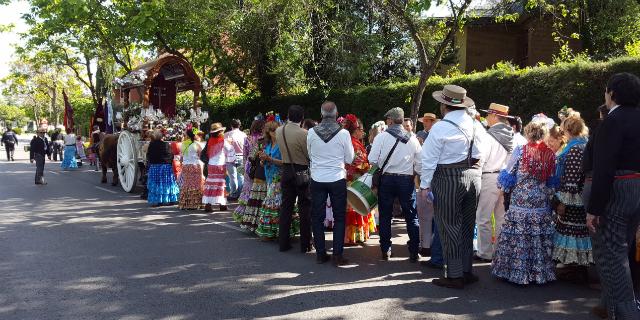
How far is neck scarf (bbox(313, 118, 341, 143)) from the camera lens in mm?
6598

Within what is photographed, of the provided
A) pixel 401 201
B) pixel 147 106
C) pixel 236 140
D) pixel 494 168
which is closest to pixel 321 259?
pixel 401 201

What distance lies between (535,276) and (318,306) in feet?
7.66

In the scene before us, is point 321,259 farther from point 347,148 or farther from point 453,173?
point 453,173

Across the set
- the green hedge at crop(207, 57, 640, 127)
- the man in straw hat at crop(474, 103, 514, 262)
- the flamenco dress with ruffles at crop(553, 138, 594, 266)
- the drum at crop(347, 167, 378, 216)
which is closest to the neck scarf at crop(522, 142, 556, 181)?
the flamenco dress with ruffles at crop(553, 138, 594, 266)

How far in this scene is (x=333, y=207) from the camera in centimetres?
666

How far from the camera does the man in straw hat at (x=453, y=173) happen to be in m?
5.50

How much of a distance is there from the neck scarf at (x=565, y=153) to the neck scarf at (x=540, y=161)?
0.18 feet

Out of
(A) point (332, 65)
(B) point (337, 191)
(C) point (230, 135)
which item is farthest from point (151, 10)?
(B) point (337, 191)

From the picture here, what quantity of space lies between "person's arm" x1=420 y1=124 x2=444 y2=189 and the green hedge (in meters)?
6.61

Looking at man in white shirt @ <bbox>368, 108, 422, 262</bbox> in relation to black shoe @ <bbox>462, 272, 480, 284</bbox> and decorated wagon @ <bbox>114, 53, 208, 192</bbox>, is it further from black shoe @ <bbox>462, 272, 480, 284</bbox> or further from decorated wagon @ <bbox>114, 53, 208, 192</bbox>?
decorated wagon @ <bbox>114, 53, 208, 192</bbox>

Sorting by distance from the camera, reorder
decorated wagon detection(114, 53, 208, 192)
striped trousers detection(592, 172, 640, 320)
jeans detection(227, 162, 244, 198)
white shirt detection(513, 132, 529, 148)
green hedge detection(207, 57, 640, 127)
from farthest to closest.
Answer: decorated wagon detection(114, 53, 208, 192) < jeans detection(227, 162, 244, 198) < green hedge detection(207, 57, 640, 127) < white shirt detection(513, 132, 529, 148) < striped trousers detection(592, 172, 640, 320)

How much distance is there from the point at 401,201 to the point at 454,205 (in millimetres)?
1304

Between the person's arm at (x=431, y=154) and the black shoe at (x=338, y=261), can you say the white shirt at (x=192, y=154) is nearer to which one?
the black shoe at (x=338, y=261)

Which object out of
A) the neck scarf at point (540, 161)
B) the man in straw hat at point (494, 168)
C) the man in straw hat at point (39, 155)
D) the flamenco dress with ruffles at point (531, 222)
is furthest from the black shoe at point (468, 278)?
the man in straw hat at point (39, 155)
